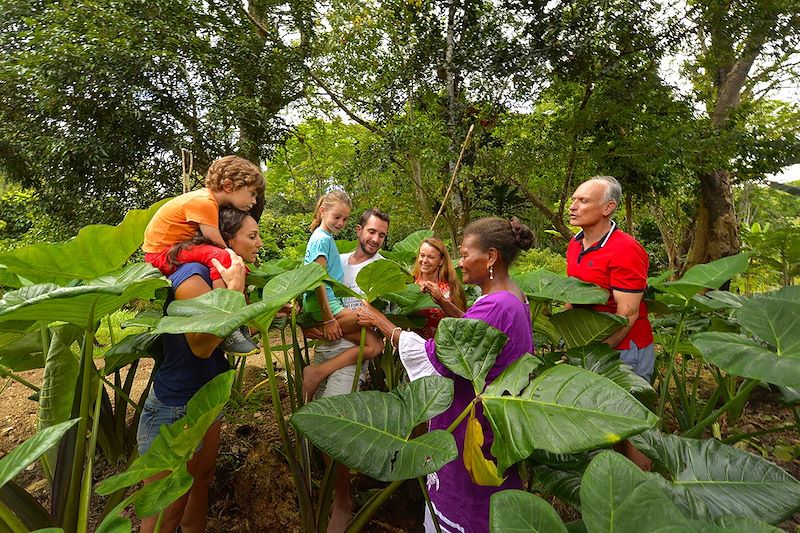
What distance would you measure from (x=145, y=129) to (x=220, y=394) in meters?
6.24

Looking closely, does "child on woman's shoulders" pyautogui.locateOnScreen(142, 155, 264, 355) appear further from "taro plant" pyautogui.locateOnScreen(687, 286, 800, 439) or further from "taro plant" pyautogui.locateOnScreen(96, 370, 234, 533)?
"taro plant" pyautogui.locateOnScreen(687, 286, 800, 439)

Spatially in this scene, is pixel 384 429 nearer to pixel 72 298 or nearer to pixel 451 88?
pixel 72 298

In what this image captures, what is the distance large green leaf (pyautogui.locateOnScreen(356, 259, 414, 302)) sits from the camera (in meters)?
1.44

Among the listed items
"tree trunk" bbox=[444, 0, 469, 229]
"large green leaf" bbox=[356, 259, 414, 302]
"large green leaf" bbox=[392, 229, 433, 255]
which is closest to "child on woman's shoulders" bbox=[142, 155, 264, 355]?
"large green leaf" bbox=[356, 259, 414, 302]

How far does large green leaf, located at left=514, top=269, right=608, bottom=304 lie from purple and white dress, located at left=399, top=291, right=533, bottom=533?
1.40 ft

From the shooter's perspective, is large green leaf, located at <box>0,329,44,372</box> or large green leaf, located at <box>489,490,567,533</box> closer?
large green leaf, located at <box>489,490,567,533</box>

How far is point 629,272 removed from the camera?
1742mm

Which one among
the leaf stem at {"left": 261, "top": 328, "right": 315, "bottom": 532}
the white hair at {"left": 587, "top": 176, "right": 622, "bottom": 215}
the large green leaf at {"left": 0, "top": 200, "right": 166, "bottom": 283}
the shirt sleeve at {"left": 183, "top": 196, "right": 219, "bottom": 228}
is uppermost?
the white hair at {"left": 587, "top": 176, "right": 622, "bottom": 215}

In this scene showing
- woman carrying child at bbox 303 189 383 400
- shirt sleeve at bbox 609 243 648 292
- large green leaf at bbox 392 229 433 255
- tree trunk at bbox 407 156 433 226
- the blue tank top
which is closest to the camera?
the blue tank top

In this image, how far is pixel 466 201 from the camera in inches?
301

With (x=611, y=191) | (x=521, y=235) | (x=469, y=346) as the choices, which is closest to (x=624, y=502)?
(x=469, y=346)

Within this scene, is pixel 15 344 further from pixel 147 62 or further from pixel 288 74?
pixel 288 74

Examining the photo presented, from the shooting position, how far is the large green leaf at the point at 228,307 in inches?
32.7

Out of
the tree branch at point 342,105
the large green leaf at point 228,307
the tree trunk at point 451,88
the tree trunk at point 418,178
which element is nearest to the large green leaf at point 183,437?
the large green leaf at point 228,307
